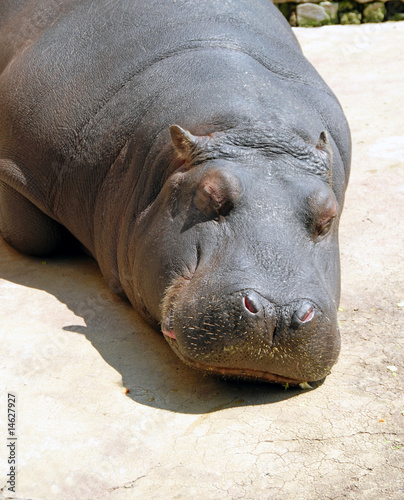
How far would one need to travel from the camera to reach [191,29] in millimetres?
5105

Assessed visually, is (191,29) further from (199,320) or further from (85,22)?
(199,320)

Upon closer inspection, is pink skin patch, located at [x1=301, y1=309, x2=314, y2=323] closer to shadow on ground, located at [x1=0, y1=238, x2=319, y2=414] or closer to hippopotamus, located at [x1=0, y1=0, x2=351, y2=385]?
hippopotamus, located at [x1=0, y1=0, x2=351, y2=385]

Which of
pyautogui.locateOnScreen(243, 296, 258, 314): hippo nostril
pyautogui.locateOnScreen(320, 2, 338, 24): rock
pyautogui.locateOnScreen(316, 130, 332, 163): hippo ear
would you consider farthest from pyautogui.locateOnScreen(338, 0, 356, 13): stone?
pyautogui.locateOnScreen(243, 296, 258, 314): hippo nostril

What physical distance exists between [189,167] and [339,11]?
9.06 metres

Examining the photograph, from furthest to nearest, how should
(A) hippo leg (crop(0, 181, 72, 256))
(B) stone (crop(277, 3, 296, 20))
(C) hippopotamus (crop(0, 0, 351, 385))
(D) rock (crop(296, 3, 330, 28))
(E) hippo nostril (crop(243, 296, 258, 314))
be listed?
(B) stone (crop(277, 3, 296, 20))
(D) rock (crop(296, 3, 330, 28))
(A) hippo leg (crop(0, 181, 72, 256))
(C) hippopotamus (crop(0, 0, 351, 385))
(E) hippo nostril (crop(243, 296, 258, 314))

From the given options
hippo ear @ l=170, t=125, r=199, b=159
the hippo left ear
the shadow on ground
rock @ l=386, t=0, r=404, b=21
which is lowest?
rock @ l=386, t=0, r=404, b=21

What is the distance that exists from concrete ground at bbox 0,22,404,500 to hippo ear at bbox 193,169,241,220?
94 cm

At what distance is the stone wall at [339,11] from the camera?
477 inches

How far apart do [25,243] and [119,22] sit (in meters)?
1.79

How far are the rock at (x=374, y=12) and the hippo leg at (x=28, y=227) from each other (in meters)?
8.18

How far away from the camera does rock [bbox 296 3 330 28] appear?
12.1 metres

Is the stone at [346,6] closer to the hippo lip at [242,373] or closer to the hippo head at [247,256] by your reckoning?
the hippo head at [247,256]

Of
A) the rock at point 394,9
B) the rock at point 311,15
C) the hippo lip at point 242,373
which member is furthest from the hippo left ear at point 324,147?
the rock at point 394,9

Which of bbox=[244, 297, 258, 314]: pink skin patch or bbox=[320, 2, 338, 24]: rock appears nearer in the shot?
bbox=[244, 297, 258, 314]: pink skin patch
